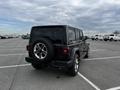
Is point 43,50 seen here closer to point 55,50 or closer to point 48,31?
point 55,50

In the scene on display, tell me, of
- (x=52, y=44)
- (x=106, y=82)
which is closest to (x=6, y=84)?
(x=52, y=44)

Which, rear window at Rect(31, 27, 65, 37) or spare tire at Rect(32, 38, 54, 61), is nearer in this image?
spare tire at Rect(32, 38, 54, 61)

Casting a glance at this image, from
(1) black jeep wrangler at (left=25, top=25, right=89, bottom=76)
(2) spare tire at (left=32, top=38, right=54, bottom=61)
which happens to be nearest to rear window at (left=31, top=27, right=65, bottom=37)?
(1) black jeep wrangler at (left=25, top=25, right=89, bottom=76)

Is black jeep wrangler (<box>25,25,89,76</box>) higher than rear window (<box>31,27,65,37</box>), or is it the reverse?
rear window (<box>31,27,65,37</box>)

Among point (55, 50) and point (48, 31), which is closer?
point (55, 50)

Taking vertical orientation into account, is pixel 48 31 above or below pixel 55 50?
above

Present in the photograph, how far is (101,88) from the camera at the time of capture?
4648mm

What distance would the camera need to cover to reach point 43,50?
18.4ft

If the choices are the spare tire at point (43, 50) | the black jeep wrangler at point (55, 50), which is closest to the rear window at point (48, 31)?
the black jeep wrangler at point (55, 50)

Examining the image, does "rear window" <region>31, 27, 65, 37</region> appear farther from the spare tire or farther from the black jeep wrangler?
the spare tire

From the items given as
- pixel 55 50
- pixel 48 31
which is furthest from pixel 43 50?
→ pixel 48 31

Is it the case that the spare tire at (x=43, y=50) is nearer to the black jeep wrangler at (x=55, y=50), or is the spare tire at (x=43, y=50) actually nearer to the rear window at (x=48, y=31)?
the black jeep wrangler at (x=55, y=50)

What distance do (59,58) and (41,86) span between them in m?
1.29

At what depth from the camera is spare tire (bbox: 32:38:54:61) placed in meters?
5.41
